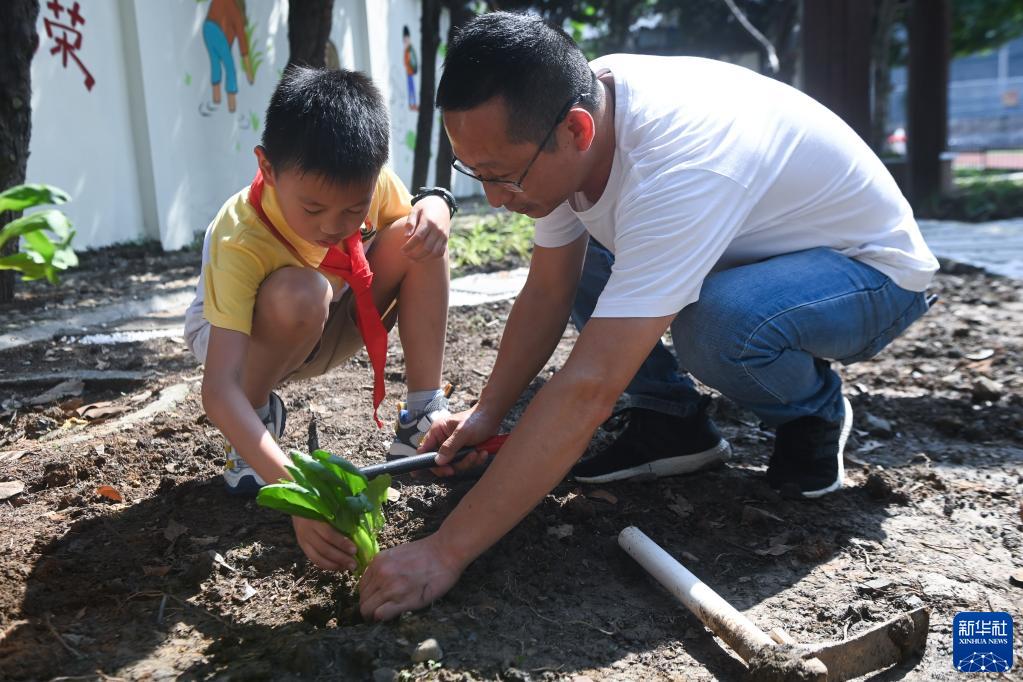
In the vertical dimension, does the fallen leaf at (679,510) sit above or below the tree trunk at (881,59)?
below

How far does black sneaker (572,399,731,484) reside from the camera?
243cm

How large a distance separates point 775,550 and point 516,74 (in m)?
1.17

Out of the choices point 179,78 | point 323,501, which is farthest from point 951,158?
point 323,501

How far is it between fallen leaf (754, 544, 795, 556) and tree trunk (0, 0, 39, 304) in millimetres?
3761

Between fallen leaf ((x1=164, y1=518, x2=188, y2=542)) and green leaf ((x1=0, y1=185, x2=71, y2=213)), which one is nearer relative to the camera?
fallen leaf ((x1=164, y1=518, x2=188, y2=542))

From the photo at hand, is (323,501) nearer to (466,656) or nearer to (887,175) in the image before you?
(466,656)

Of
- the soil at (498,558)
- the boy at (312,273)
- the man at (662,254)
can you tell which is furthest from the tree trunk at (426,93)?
the man at (662,254)

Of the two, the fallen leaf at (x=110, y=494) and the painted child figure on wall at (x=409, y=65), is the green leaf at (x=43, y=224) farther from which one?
the painted child figure on wall at (x=409, y=65)

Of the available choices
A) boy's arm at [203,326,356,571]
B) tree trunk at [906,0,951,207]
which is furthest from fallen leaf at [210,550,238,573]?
tree trunk at [906,0,951,207]

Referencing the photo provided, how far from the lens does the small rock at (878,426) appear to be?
2.84m

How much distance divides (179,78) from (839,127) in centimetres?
701

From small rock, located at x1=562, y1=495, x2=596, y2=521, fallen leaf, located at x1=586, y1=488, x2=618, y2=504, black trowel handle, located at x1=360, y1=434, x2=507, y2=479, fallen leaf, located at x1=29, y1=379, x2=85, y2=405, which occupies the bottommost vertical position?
fallen leaf, located at x1=586, y1=488, x2=618, y2=504

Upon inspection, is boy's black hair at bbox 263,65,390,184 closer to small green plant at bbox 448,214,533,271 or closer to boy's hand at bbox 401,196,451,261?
boy's hand at bbox 401,196,451,261

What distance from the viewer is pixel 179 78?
800 cm
